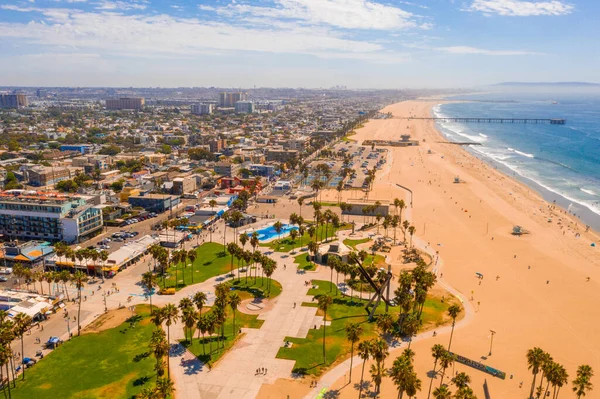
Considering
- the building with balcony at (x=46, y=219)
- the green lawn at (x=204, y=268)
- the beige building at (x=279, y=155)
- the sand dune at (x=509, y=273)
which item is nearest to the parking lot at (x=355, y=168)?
the sand dune at (x=509, y=273)

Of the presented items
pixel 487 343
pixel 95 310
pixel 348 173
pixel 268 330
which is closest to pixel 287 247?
pixel 268 330

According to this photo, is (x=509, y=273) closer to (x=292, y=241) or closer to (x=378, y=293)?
(x=378, y=293)

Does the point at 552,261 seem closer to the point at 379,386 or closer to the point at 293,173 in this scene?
the point at 379,386

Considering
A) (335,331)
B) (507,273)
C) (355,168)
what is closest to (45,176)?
(355,168)

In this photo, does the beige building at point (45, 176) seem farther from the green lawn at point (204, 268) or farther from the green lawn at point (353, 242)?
the green lawn at point (353, 242)

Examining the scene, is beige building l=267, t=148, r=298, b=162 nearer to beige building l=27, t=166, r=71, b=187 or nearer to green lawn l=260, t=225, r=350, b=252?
beige building l=27, t=166, r=71, b=187

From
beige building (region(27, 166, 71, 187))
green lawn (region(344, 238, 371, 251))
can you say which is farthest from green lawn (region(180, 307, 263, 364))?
beige building (region(27, 166, 71, 187))
